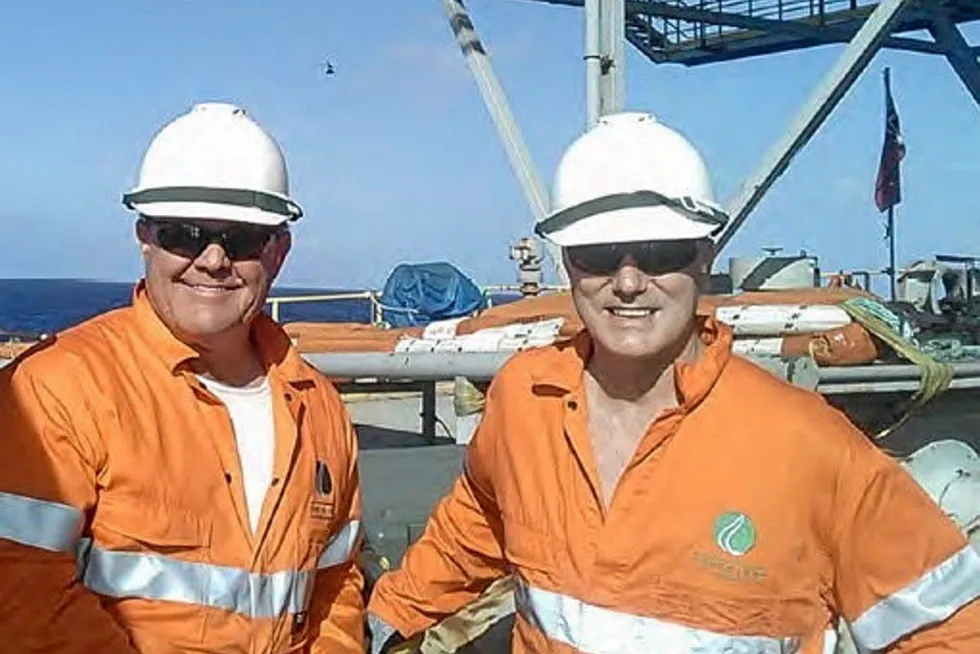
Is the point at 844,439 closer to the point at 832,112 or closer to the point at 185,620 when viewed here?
the point at 185,620

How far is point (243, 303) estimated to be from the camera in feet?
9.34

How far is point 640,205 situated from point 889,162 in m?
14.8

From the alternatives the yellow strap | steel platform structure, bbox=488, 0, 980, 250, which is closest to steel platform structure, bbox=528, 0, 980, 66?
steel platform structure, bbox=488, 0, 980, 250

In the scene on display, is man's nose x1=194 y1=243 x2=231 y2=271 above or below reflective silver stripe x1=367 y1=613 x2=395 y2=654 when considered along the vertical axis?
above

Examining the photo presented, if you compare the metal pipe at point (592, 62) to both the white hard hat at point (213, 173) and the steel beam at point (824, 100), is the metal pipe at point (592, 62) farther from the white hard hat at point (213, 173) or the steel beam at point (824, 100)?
the white hard hat at point (213, 173)

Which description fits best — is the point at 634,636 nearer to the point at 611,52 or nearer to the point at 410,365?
the point at 410,365

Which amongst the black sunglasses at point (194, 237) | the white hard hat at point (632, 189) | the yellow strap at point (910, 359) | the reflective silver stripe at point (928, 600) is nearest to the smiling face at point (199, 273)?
the black sunglasses at point (194, 237)

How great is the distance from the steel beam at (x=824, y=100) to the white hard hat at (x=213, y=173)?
644 cm

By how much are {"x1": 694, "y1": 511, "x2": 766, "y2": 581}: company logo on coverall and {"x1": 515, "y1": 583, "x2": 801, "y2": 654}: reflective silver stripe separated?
12cm

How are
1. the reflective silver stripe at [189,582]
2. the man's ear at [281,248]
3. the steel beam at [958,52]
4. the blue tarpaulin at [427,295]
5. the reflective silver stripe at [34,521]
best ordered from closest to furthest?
the reflective silver stripe at [34,521] < the reflective silver stripe at [189,582] < the man's ear at [281,248] < the blue tarpaulin at [427,295] < the steel beam at [958,52]

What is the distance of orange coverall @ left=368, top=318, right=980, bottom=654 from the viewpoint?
251 centimetres

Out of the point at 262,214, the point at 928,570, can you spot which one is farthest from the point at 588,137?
the point at 928,570

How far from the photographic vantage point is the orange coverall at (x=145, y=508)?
246 centimetres

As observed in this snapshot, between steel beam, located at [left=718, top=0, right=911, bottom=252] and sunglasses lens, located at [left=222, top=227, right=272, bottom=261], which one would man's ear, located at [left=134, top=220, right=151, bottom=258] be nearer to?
sunglasses lens, located at [left=222, top=227, right=272, bottom=261]
